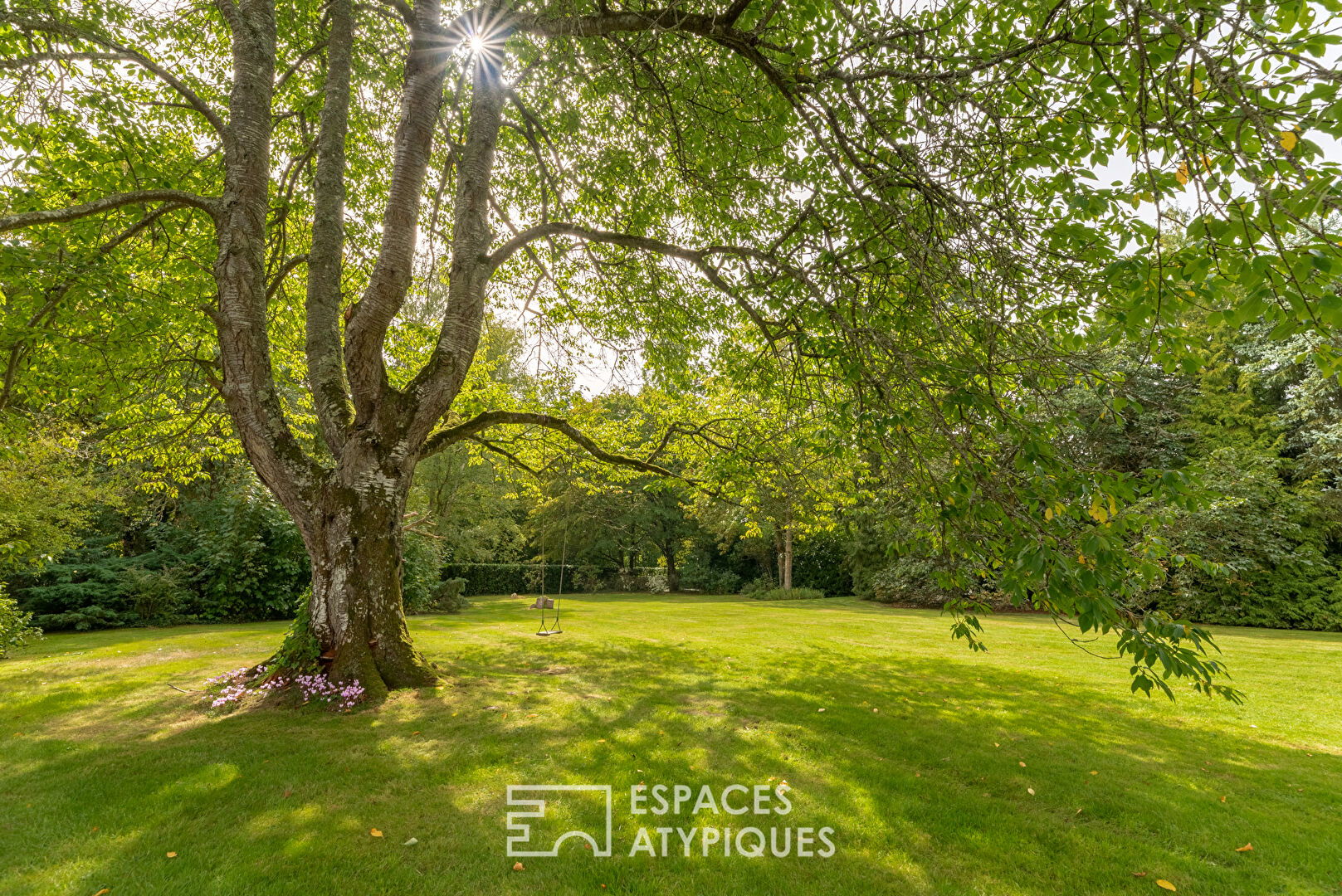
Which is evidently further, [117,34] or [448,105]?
[448,105]

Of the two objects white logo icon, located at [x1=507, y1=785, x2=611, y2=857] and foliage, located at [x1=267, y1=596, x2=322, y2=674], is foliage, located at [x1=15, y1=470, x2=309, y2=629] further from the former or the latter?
white logo icon, located at [x1=507, y1=785, x2=611, y2=857]

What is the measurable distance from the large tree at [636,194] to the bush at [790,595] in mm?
19419

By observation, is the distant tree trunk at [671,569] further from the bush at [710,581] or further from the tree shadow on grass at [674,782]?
the tree shadow on grass at [674,782]

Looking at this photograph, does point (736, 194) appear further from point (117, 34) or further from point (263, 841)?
point (117, 34)

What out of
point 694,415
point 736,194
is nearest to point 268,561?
point 694,415

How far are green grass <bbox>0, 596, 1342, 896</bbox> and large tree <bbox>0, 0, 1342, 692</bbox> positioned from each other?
5.74 ft

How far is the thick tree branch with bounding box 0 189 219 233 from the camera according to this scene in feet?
16.3

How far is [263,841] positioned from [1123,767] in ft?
22.0

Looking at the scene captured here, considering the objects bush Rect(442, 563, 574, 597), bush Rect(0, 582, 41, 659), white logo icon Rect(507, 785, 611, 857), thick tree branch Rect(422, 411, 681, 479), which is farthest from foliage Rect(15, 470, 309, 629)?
white logo icon Rect(507, 785, 611, 857)

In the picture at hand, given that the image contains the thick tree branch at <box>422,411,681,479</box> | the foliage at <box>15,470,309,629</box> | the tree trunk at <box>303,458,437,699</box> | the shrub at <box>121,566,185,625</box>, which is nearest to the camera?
the tree trunk at <box>303,458,437,699</box>

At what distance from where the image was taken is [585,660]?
935 centimetres

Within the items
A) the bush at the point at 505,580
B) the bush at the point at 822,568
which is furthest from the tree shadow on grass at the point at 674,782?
the bush at the point at 505,580

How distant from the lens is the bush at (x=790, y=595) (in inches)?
1009
